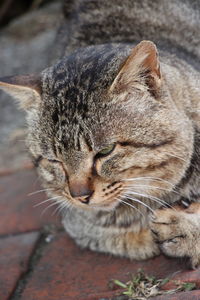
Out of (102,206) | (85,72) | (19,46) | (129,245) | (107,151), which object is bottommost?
(19,46)

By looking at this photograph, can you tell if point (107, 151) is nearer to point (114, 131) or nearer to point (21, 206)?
point (114, 131)

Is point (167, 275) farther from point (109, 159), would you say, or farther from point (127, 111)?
point (127, 111)

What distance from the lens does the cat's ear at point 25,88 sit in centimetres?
206

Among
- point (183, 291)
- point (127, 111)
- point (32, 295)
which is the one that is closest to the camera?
point (183, 291)

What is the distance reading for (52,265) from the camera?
2.22 meters

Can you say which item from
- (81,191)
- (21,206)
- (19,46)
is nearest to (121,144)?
(81,191)

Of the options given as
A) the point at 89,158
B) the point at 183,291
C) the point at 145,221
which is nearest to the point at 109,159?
the point at 89,158

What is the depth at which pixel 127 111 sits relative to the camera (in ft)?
6.29

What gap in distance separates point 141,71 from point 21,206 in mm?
1143

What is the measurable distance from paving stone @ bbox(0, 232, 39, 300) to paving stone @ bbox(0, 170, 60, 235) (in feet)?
0.27

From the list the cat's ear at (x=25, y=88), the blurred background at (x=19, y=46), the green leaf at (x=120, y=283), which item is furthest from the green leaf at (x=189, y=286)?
the blurred background at (x=19, y=46)

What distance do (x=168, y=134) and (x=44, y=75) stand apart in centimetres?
55

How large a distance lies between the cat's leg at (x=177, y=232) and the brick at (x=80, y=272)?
62 millimetres

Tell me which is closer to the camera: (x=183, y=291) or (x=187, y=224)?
(x=183, y=291)
